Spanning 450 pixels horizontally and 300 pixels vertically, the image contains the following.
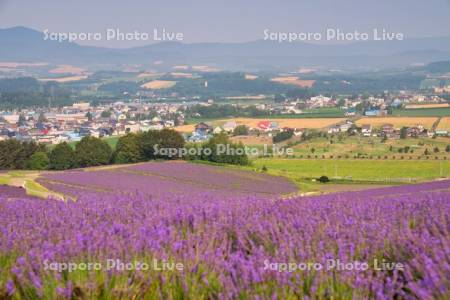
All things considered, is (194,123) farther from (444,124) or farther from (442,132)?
(442,132)

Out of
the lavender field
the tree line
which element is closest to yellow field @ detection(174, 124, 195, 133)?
the tree line

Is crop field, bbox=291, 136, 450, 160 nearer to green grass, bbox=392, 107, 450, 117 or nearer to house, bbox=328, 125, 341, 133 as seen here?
house, bbox=328, 125, 341, 133

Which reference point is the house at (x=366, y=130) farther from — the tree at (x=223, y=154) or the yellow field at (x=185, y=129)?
the tree at (x=223, y=154)

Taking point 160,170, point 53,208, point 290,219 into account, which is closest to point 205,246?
point 290,219

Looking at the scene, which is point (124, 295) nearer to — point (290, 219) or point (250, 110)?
point (290, 219)

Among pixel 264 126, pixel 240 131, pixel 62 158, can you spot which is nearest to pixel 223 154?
pixel 62 158

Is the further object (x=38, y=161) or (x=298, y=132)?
(x=298, y=132)

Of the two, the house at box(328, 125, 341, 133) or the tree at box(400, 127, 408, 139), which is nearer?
the tree at box(400, 127, 408, 139)
